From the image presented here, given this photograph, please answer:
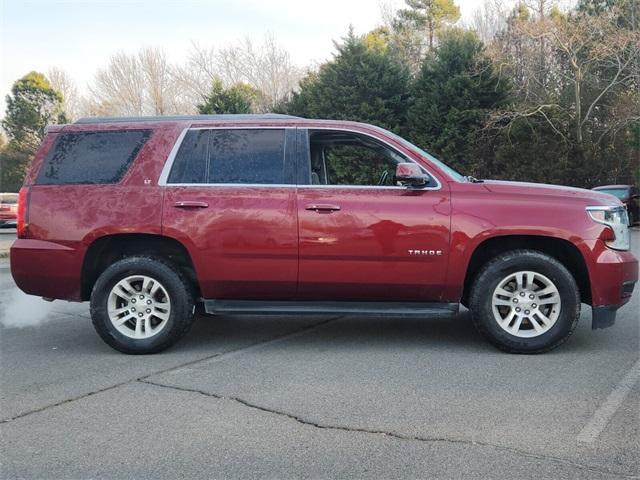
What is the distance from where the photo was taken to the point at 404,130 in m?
28.3

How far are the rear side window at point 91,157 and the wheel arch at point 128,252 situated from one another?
1.80ft

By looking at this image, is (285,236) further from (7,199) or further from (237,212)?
(7,199)

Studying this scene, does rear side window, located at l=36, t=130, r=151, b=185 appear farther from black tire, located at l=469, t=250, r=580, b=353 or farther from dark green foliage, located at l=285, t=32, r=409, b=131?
dark green foliage, located at l=285, t=32, r=409, b=131

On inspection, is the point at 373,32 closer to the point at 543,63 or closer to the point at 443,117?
the point at 543,63

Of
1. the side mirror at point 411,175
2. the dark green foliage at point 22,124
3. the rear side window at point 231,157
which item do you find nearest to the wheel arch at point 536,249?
the side mirror at point 411,175

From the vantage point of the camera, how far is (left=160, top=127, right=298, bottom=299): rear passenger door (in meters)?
5.25

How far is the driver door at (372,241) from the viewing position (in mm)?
5148

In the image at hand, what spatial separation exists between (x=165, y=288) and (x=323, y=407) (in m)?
2.02

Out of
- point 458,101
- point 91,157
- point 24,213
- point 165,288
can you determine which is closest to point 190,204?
point 165,288

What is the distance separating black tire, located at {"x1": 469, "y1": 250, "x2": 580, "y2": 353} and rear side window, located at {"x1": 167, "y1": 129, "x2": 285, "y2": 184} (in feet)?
6.36

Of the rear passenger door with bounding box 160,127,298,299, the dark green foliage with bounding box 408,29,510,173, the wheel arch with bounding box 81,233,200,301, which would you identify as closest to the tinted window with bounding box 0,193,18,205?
the dark green foliage with bounding box 408,29,510,173

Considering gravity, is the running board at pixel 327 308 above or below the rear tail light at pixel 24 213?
below

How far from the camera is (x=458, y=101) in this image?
26.8 metres

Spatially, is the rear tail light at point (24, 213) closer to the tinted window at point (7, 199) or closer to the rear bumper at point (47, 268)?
the rear bumper at point (47, 268)
